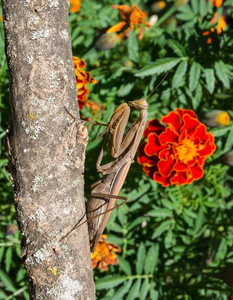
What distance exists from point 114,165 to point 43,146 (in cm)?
72

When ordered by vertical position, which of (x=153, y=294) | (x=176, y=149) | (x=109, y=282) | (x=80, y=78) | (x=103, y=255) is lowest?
(x=153, y=294)

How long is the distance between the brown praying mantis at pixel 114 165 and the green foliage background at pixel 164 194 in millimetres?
209

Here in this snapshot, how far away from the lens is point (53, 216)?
130 cm

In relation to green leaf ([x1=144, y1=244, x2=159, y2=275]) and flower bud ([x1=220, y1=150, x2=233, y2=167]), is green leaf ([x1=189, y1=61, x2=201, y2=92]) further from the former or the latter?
green leaf ([x1=144, y1=244, x2=159, y2=275])

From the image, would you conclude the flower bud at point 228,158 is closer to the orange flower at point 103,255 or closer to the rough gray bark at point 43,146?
the orange flower at point 103,255

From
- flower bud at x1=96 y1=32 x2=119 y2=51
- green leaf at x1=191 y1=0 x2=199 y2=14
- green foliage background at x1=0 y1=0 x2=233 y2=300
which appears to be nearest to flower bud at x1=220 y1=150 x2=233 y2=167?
green foliage background at x1=0 y1=0 x2=233 y2=300

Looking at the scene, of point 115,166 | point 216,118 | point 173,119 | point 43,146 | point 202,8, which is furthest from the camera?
point 202,8

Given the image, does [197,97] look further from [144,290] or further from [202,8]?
[144,290]

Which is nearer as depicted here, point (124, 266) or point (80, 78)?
point (80, 78)

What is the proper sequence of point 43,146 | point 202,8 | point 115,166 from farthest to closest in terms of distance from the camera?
point 202,8 < point 115,166 < point 43,146

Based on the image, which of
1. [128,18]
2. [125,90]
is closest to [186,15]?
[128,18]

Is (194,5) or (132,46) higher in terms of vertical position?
(194,5)

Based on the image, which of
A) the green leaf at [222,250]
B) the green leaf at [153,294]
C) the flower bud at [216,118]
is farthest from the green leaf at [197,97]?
the green leaf at [153,294]

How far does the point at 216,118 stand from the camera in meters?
2.17
